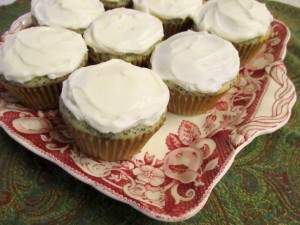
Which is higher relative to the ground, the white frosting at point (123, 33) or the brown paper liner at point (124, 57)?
the white frosting at point (123, 33)

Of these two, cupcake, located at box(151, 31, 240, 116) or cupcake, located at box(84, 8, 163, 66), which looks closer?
cupcake, located at box(151, 31, 240, 116)

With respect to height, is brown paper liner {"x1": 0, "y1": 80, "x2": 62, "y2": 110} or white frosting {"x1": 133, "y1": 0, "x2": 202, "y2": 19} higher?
white frosting {"x1": 133, "y1": 0, "x2": 202, "y2": 19}

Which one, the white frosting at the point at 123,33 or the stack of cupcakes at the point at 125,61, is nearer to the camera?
the stack of cupcakes at the point at 125,61

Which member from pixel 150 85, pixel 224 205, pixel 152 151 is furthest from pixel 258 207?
pixel 150 85

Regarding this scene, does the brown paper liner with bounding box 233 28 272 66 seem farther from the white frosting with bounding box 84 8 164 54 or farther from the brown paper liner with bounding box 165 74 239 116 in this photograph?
the white frosting with bounding box 84 8 164 54

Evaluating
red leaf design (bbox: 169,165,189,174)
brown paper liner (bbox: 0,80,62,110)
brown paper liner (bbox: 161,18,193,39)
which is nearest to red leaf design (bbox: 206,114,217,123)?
red leaf design (bbox: 169,165,189,174)

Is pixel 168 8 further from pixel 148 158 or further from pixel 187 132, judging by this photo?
pixel 148 158

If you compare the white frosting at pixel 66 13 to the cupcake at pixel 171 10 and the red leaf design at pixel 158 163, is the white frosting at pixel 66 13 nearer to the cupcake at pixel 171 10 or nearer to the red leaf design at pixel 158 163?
the cupcake at pixel 171 10

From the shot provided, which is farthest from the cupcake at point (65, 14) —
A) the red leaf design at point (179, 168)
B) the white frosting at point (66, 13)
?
the red leaf design at point (179, 168)
